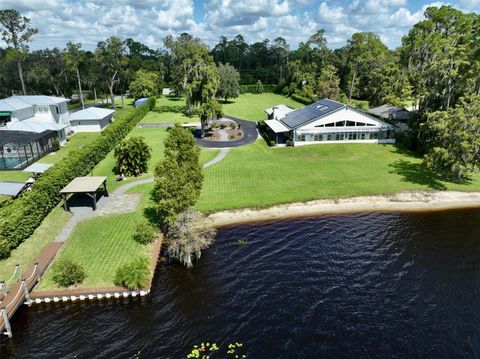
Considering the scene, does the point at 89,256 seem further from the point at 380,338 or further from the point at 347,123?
the point at 347,123

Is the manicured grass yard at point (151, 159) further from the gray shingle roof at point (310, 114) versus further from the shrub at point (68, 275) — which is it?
the shrub at point (68, 275)

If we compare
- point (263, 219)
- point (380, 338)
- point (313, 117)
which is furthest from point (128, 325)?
point (313, 117)

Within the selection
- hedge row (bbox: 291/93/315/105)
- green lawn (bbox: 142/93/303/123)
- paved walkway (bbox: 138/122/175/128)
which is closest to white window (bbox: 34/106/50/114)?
paved walkway (bbox: 138/122/175/128)

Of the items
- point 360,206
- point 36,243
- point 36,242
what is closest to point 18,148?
point 36,242

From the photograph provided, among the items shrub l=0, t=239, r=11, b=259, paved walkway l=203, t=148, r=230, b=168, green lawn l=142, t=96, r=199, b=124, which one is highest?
green lawn l=142, t=96, r=199, b=124

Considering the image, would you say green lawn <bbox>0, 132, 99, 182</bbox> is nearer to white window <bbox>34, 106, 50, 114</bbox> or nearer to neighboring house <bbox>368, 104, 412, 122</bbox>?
white window <bbox>34, 106, 50, 114</bbox>

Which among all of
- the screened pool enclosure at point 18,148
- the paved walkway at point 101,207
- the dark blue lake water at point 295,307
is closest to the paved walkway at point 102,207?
the paved walkway at point 101,207
